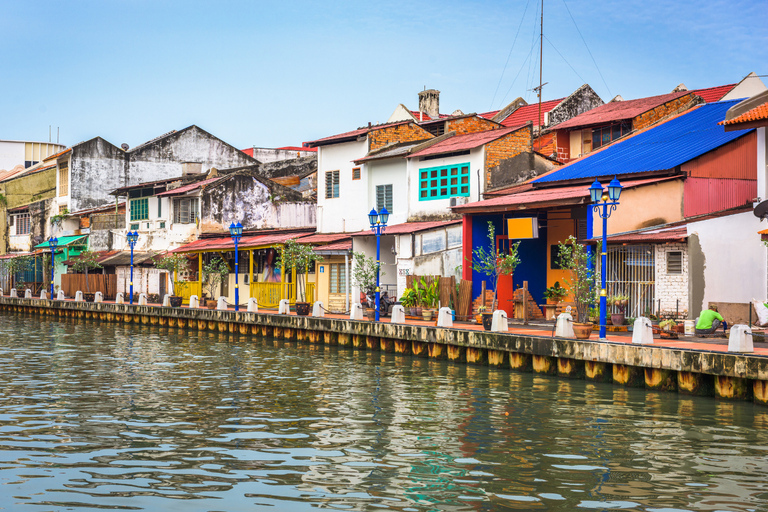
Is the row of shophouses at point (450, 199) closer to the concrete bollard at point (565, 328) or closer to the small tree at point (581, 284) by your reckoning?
the small tree at point (581, 284)

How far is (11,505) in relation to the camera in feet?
31.4

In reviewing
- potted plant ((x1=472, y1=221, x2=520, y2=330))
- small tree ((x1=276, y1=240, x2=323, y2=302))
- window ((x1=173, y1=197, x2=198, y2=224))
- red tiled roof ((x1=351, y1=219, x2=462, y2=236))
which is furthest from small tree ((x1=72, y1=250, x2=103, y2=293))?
potted plant ((x1=472, y1=221, x2=520, y2=330))

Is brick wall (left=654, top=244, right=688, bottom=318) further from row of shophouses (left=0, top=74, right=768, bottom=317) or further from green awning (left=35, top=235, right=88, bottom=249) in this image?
green awning (left=35, top=235, right=88, bottom=249)

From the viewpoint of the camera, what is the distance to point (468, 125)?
135 feet

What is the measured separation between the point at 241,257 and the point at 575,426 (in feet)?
101

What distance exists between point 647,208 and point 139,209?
35275mm

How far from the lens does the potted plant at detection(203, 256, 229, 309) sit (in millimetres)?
42344

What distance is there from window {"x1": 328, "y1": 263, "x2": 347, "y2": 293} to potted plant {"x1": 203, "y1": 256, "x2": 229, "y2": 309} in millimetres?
7068

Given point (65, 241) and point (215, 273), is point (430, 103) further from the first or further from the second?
point (65, 241)

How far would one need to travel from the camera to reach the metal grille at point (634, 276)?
2378cm

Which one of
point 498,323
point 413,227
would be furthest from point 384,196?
point 498,323

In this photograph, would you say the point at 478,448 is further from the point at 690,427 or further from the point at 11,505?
the point at 11,505

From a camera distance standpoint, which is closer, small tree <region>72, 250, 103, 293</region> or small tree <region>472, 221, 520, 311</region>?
small tree <region>472, 221, 520, 311</region>

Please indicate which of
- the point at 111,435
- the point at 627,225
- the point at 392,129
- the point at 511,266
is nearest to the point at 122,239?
the point at 392,129
